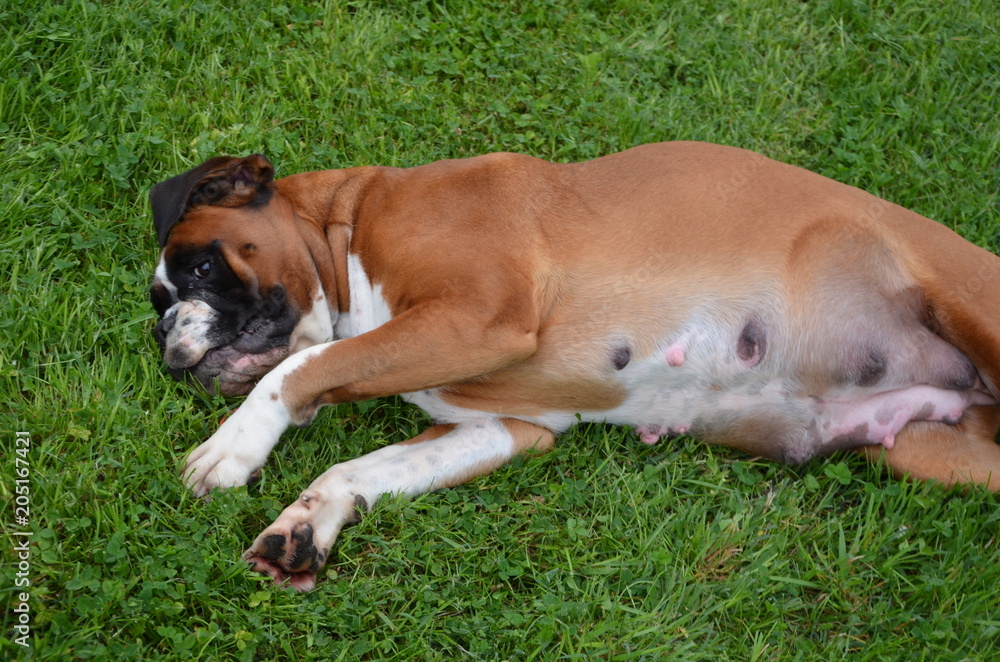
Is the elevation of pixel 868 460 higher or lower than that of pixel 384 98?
lower

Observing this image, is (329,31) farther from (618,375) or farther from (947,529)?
(947,529)

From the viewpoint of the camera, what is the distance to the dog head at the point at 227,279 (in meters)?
4.02

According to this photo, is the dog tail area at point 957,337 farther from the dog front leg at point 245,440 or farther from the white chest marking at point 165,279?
the white chest marking at point 165,279

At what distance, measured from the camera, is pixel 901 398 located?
4129mm

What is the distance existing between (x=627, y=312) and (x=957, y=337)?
1487 mm

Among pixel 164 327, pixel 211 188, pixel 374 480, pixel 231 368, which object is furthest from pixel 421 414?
pixel 211 188

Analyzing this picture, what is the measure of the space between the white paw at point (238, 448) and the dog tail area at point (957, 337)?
2.73 metres

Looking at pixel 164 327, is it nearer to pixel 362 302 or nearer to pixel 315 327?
pixel 315 327

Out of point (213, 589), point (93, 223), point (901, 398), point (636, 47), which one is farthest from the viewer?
point (636, 47)

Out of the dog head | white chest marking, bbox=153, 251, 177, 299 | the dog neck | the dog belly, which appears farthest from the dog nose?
the dog belly

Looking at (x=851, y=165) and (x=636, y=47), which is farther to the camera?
(x=636, y=47)

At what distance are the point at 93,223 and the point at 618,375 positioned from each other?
278cm

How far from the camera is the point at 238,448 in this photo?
3729 mm

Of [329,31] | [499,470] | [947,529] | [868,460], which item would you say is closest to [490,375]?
[499,470]
